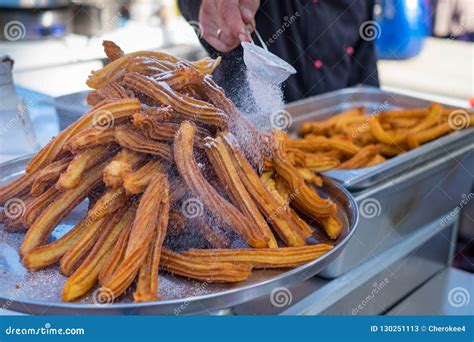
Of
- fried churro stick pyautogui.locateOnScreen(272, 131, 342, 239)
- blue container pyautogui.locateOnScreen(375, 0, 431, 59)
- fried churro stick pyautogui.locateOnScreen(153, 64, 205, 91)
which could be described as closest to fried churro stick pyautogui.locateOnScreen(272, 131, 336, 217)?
fried churro stick pyautogui.locateOnScreen(272, 131, 342, 239)

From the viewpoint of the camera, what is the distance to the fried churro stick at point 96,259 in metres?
0.82

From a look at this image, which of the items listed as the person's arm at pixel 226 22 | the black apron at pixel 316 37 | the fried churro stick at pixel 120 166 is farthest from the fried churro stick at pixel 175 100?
the black apron at pixel 316 37

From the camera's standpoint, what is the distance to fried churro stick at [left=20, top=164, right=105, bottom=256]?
92 cm

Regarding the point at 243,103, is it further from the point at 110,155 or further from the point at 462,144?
the point at 462,144

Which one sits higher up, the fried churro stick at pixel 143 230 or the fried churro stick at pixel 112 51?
the fried churro stick at pixel 112 51

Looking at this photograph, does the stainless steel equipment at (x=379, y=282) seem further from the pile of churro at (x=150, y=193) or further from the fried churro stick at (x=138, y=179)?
the fried churro stick at (x=138, y=179)

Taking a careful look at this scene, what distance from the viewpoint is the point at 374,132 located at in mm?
1828

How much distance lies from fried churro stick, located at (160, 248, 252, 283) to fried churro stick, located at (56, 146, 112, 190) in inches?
7.3

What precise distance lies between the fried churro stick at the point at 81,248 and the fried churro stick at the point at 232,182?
0.69 ft

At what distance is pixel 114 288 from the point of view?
0.81 meters

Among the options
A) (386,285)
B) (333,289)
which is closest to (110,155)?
(333,289)

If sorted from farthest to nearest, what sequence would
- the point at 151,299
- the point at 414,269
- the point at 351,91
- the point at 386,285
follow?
the point at 351,91 → the point at 414,269 → the point at 386,285 → the point at 151,299

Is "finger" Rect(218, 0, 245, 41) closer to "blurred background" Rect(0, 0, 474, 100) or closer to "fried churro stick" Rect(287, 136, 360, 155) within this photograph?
"blurred background" Rect(0, 0, 474, 100)

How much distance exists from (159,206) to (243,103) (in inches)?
12.4
